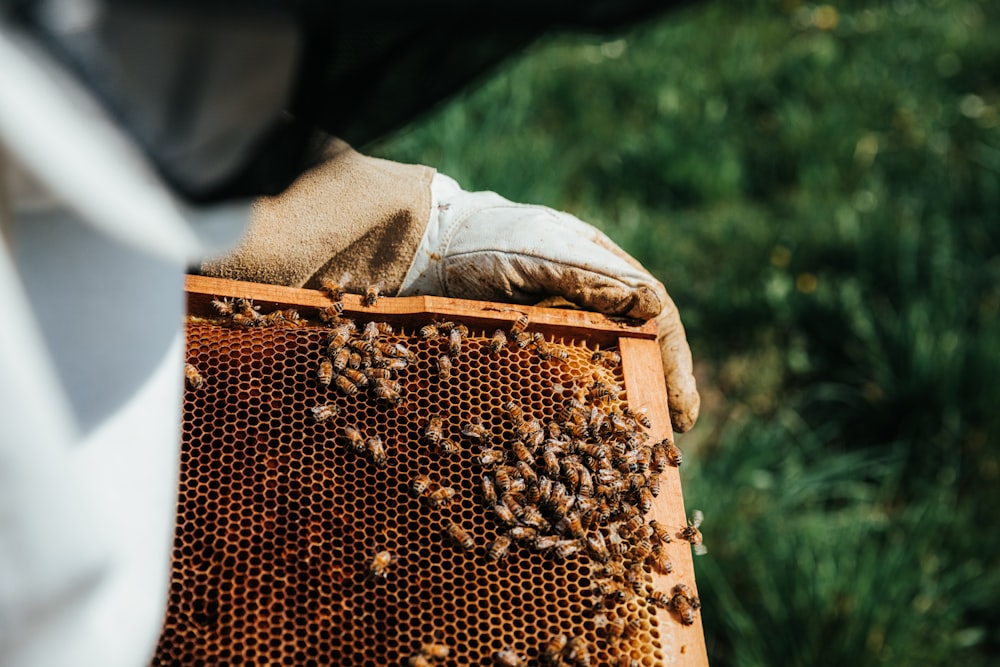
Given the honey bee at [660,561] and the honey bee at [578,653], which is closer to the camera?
the honey bee at [578,653]

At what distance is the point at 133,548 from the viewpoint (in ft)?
4.16

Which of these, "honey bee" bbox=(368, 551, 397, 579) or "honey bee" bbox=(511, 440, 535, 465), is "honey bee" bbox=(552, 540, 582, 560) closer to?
"honey bee" bbox=(511, 440, 535, 465)

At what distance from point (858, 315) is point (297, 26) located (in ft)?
14.4

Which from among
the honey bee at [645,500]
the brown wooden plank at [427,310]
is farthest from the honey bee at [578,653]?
the brown wooden plank at [427,310]

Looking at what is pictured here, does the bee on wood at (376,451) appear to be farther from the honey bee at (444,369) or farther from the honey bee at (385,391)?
the honey bee at (444,369)

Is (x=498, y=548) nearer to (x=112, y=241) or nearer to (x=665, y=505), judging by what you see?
(x=665, y=505)

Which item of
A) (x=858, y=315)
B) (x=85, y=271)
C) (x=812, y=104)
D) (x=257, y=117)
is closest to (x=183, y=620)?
(x=85, y=271)

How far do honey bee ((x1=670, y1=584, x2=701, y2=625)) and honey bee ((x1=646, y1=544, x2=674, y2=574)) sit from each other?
0.21ft

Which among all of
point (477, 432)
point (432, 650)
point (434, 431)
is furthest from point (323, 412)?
point (432, 650)

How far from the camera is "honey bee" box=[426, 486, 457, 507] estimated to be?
2.15 m

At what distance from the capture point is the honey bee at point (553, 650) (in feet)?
6.58

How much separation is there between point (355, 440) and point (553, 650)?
0.72 m

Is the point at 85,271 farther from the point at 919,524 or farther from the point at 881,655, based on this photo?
the point at 919,524

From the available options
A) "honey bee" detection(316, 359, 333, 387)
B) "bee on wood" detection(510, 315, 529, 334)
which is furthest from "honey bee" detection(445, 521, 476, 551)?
"bee on wood" detection(510, 315, 529, 334)
